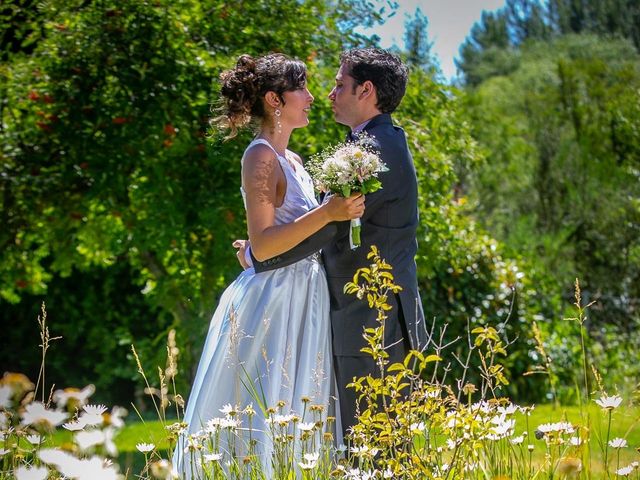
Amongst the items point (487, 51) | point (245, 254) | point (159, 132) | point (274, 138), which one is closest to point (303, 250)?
point (245, 254)

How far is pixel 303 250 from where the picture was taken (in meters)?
3.45

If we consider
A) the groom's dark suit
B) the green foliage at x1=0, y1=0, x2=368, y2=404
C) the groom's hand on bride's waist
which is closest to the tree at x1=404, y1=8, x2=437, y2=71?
the green foliage at x1=0, y1=0, x2=368, y2=404

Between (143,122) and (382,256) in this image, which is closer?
(382,256)

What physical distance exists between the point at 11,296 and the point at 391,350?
4.34 meters

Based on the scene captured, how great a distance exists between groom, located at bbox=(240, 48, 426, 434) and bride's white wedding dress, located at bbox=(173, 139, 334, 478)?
0.05 metres

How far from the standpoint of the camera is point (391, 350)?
3.50 m

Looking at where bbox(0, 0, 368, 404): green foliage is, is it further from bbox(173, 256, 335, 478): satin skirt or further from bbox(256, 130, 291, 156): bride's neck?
bbox(173, 256, 335, 478): satin skirt

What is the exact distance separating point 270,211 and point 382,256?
1.37ft

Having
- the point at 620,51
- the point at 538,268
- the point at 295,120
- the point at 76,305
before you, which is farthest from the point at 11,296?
the point at 620,51

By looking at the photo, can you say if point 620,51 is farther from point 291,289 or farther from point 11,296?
point 291,289

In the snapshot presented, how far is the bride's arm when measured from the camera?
3.30 m

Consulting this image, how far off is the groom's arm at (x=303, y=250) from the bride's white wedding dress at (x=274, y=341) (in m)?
0.05

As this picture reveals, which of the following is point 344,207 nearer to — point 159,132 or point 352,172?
point 352,172

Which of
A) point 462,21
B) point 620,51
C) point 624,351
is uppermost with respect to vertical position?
point 620,51
